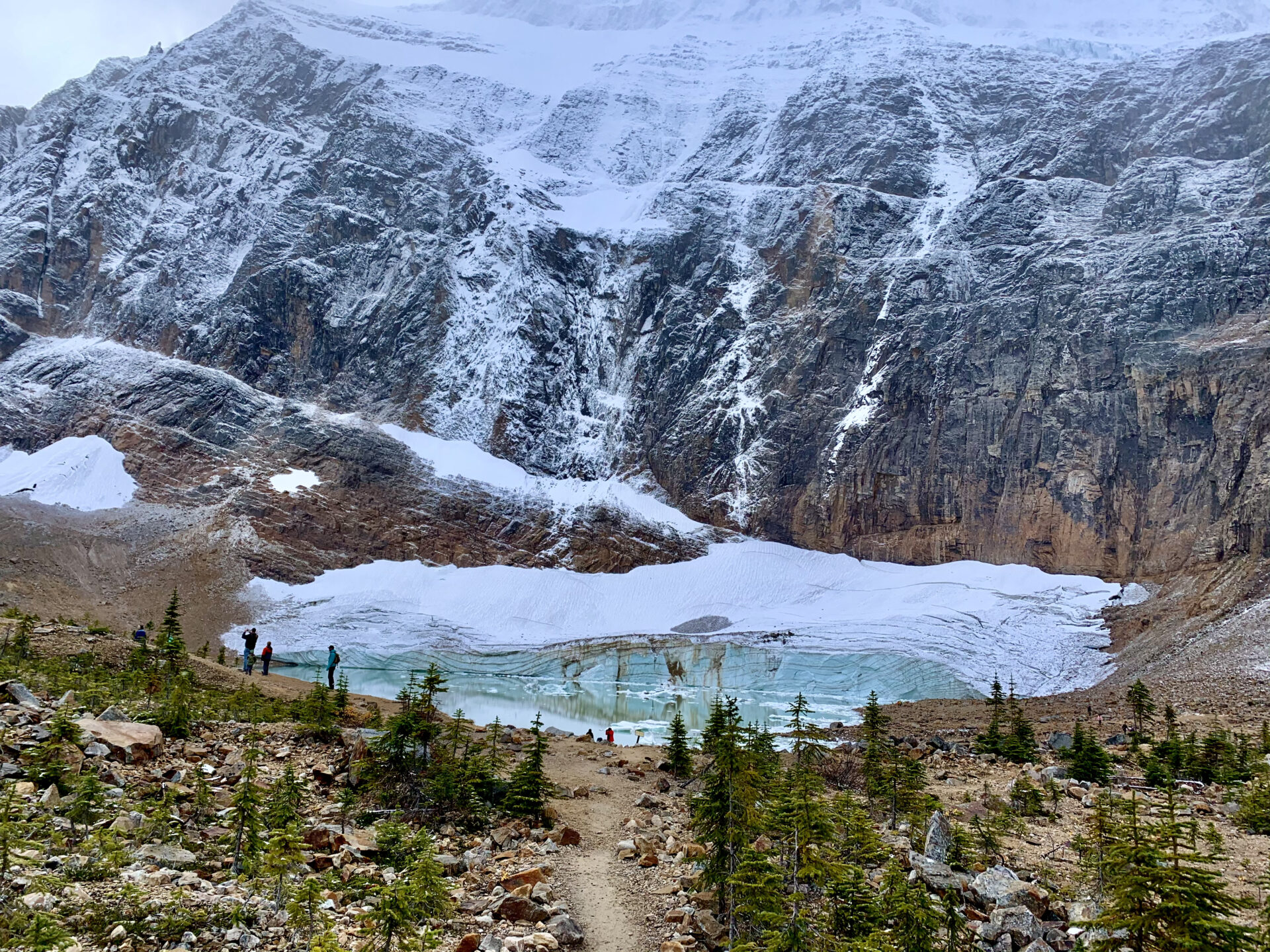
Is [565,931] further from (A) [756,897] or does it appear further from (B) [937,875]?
(B) [937,875]

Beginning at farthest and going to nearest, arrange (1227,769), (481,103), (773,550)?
(481,103)
(773,550)
(1227,769)

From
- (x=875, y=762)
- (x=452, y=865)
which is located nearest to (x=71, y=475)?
(x=452, y=865)

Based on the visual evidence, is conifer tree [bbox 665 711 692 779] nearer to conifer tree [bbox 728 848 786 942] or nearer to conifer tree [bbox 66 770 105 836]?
conifer tree [bbox 728 848 786 942]

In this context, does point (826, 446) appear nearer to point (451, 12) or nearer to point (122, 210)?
point (122, 210)

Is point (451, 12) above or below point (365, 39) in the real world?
above

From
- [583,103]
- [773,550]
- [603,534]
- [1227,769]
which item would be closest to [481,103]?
[583,103]

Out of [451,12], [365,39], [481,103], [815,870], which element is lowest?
[815,870]

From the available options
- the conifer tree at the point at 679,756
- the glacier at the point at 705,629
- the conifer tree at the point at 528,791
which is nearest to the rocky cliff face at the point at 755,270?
the glacier at the point at 705,629
